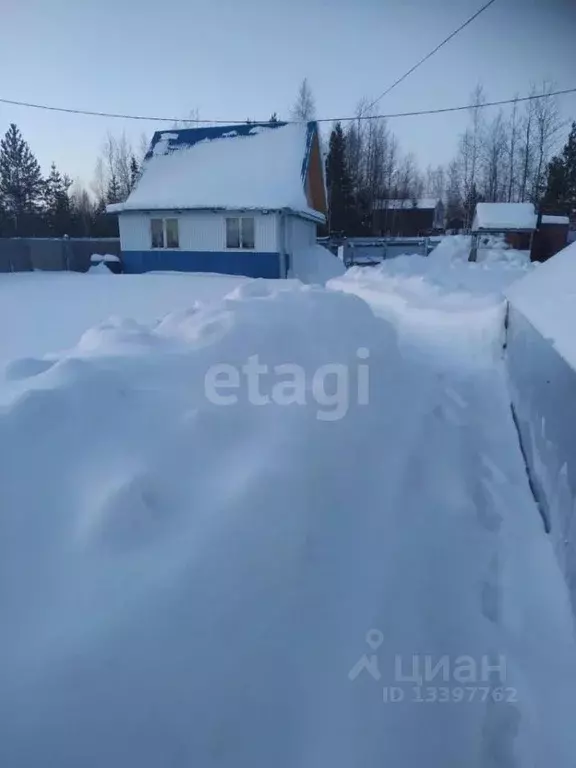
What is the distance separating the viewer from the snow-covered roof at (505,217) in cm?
2456

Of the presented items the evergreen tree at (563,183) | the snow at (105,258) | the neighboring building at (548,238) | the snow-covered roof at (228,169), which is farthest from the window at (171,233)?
the evergreen tree at (563,183)

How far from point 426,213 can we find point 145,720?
55534 mm

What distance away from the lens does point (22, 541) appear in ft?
6.61

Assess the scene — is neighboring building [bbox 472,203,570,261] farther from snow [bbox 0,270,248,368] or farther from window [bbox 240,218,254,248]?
snow [bbox 0,270,248,368]

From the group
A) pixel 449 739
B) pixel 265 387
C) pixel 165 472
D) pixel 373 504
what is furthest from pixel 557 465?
pixel 165 472

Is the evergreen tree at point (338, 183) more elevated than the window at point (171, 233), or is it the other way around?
the evergreen tree at point (338, 183)

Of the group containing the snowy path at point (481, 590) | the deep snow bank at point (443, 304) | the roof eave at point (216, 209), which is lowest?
the snowy path at point (481, 590)

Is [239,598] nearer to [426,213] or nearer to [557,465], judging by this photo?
[557,465]

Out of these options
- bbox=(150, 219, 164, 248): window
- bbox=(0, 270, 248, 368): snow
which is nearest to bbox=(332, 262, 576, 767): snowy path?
bbox=(0, 270, 248, 368): snow

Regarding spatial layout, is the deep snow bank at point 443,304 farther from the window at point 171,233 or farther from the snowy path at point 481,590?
the window at point 171,233

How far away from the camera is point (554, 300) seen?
3.80 metres

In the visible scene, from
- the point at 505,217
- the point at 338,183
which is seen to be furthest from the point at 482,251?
the point at 338,183

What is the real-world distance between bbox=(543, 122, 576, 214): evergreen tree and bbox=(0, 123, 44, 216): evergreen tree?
38041 mm

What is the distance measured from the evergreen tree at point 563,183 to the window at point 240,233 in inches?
1012
